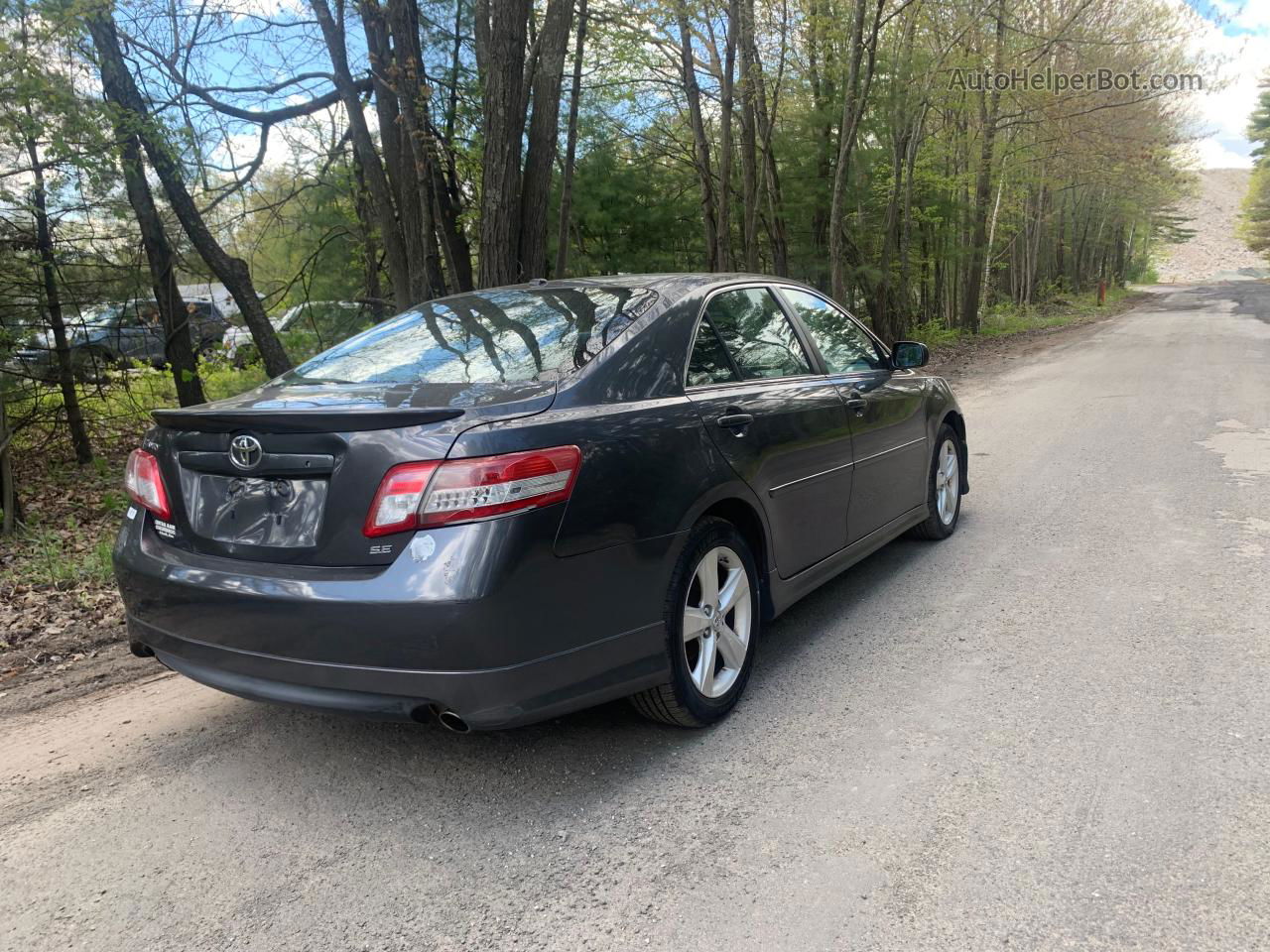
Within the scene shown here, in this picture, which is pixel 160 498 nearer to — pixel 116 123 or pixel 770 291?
pixel 770 291

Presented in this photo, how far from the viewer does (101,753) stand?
323 cm

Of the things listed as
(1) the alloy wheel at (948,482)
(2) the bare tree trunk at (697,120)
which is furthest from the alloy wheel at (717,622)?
(2) the bare tree trunk at (697,120)

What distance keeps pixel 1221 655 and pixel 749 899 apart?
8.21 feet

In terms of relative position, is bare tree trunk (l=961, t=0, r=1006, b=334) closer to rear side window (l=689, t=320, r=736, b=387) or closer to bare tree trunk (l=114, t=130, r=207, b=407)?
bare tree trunk (l=114, t=130, r=207, b=407)

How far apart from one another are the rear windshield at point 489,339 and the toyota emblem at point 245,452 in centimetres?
57

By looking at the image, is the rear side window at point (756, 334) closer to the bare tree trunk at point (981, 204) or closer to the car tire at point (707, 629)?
the car tire at point (707, 629)

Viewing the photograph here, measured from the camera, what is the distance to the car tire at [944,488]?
207 inches

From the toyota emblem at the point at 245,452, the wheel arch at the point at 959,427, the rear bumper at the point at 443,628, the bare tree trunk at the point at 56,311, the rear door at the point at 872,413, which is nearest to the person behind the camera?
the rear bumper at the point at 443,628

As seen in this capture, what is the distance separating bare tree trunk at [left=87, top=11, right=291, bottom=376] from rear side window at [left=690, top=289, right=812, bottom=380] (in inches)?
285

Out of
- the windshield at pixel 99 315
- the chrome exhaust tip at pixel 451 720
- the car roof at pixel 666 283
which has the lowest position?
the chrome exhaust tip at pixel 451 720

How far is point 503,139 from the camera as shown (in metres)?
8.14

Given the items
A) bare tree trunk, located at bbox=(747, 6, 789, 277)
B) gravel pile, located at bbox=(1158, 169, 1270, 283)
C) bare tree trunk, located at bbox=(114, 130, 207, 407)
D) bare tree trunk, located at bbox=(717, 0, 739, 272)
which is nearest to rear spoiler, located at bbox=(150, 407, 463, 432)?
bare tree trunk, located at bbox=(114, 130, 207, 407)

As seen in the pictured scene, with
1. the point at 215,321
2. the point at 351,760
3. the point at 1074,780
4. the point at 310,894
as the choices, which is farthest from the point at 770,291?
the point at 215,321

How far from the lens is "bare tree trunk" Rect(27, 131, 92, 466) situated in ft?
26.4
